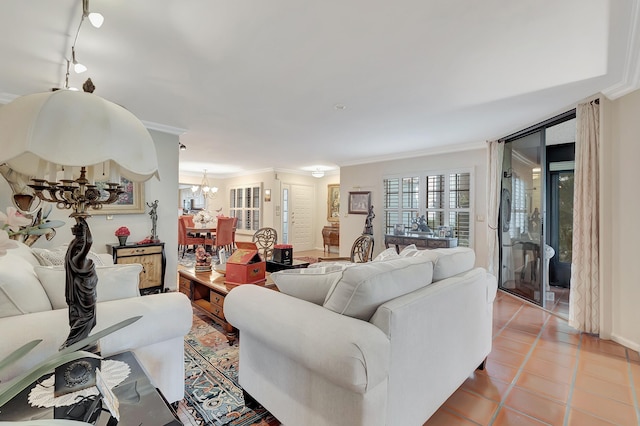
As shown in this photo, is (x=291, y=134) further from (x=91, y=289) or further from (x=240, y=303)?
(x=91, y=289)

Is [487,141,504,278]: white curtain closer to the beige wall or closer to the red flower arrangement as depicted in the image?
the beige wall

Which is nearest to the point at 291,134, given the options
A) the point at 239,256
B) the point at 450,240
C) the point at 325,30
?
the point at 239,256

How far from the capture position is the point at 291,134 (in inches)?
178

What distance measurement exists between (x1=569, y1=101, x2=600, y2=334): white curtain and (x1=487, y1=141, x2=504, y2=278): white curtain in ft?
4.74

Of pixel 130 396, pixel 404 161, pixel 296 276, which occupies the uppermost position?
pixel 404 161

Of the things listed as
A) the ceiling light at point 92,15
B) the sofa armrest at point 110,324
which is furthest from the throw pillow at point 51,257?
the ceiling light at point 92,15

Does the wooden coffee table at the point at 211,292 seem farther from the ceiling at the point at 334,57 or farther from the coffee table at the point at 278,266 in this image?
the ceiling at the point at 334,57

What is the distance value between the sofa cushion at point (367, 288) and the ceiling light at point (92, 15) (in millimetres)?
2020

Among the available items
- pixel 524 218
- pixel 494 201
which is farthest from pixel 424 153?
pixel 524 218

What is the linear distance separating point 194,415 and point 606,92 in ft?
14.1

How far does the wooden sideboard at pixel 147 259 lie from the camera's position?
3.66 m

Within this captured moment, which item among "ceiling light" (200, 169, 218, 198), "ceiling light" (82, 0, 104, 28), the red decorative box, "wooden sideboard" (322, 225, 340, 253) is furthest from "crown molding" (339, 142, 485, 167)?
"ceiling light" (82, 0, 104, 28)

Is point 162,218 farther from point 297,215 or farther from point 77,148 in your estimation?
point 297,215

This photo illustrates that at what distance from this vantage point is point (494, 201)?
15.0 ft
